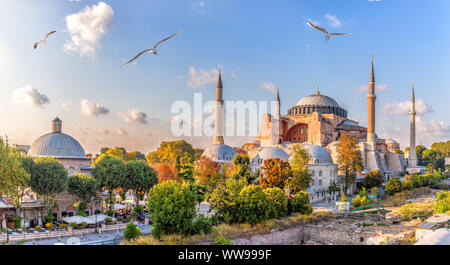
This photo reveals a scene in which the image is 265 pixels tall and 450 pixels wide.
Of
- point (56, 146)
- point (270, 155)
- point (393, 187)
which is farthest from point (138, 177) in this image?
point (393, 187)

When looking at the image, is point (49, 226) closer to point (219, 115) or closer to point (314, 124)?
point (219, 115)

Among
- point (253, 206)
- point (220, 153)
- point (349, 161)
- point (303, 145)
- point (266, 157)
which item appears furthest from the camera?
point (220, 153)

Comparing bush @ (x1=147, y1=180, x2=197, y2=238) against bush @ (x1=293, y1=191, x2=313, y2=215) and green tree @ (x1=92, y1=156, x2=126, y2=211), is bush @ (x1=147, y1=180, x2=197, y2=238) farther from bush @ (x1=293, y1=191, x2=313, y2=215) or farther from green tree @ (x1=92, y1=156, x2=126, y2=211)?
green tree @ (x1=92, y1=156, x2=126, y2=211)

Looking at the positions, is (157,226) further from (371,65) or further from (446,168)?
(446,168)

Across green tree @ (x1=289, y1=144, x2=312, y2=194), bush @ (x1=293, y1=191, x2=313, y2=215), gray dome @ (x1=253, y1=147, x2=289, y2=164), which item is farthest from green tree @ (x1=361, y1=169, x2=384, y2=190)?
bush @ (x1=293, y1=191, x2=313, y2=215)

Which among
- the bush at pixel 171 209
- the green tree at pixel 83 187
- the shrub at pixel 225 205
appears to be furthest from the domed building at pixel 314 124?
the bush at pixel 171 209
